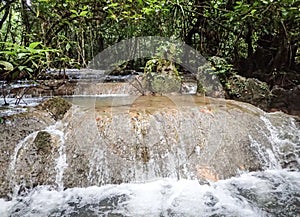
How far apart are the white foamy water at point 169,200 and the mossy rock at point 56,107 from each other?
3.75 ft

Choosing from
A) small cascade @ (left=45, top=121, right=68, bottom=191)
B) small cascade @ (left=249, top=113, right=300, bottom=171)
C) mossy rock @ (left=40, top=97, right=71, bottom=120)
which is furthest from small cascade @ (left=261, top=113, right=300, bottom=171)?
mossy rock @ (left=40, top=97, right=71, bottom=120)

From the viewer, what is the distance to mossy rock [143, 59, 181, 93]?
6.07 meters

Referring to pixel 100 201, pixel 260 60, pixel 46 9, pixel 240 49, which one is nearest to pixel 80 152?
pixel 100 201

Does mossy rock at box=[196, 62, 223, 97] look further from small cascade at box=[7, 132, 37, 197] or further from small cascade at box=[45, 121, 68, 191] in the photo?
small cascade at box=[7, 132, 37, 197]

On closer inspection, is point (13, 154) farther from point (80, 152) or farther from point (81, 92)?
point (81, 92)

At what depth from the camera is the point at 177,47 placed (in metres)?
7.40

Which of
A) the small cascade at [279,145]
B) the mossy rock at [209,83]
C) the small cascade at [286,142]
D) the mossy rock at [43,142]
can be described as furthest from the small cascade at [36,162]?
the mossy rock at [209,83]

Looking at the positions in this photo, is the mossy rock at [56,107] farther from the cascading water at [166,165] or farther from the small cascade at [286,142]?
the small cascade at [286,142]

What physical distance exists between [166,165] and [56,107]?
1.79 meters

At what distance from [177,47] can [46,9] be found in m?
3.78

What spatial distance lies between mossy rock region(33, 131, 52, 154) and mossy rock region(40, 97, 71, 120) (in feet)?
1.70

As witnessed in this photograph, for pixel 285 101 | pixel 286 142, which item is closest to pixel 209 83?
pixel 285 101

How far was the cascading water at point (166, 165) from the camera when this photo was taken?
2.81m

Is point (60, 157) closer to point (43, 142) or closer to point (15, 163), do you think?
point (43, 142)
